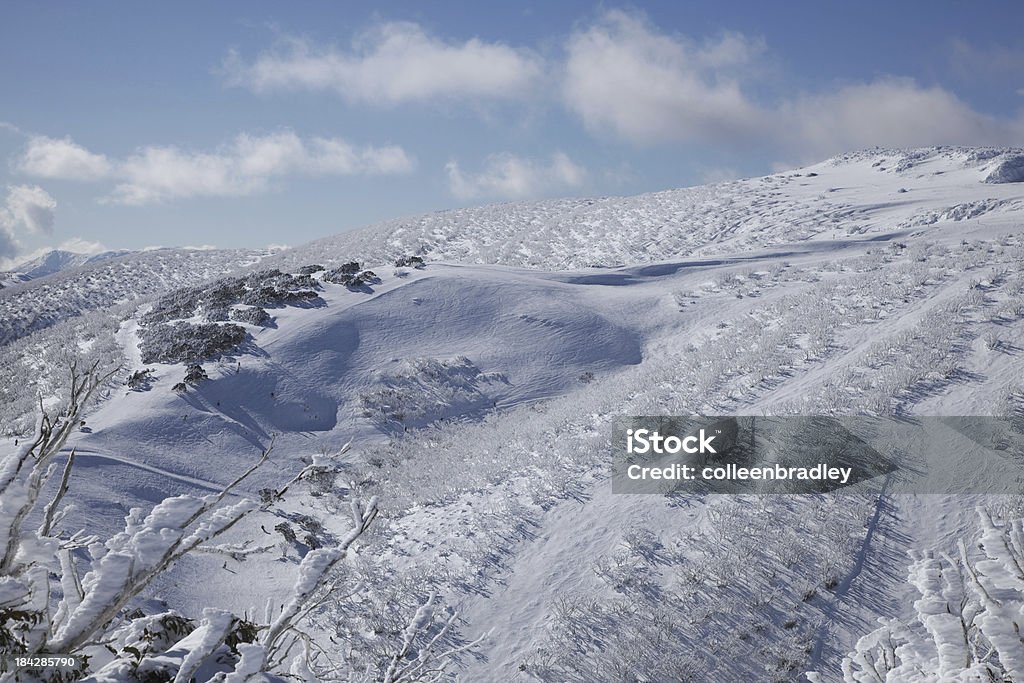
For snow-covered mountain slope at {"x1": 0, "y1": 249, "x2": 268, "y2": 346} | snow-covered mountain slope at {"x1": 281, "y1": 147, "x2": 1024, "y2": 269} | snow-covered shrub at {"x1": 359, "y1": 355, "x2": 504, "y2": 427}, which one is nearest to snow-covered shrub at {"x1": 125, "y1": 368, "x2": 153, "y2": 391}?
snow-covered shrub at {"x1": 359, "y1": 355, "x2": 504, "y2": 427}

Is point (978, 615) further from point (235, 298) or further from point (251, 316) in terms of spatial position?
point (235, 298)

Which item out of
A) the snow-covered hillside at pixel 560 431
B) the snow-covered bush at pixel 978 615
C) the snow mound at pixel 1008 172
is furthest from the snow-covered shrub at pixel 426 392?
the snow mound at pixel 1008 172

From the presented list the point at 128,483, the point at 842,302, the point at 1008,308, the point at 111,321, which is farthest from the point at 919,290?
the point at 111,321

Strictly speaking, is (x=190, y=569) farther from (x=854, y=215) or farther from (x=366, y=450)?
(x=854, y=215)

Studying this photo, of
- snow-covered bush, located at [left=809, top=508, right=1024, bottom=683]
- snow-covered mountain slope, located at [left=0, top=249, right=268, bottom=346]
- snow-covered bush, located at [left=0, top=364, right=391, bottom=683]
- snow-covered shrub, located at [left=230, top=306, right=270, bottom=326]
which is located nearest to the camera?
snow-covered bush, located at [left=0, top=364, right=391, bottom=683]

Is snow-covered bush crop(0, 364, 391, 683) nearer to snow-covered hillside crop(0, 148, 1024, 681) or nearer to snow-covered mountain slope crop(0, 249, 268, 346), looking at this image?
snow-covered hillside crop(0, 148, 1024, 681)

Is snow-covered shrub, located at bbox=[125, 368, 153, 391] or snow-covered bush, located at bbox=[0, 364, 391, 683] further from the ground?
snow-covered bush, located at bbox=[0, 364, 391, 683]
